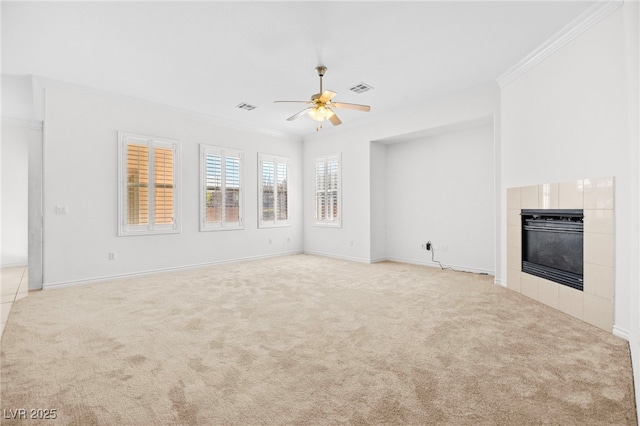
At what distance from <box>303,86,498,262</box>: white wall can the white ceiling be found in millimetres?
419

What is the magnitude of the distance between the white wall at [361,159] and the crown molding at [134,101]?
123 cm

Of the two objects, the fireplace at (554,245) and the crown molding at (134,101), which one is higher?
the crown molding at (134,101)

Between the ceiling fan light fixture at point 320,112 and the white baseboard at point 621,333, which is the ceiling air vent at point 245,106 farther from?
the white baseboard at point 621,333

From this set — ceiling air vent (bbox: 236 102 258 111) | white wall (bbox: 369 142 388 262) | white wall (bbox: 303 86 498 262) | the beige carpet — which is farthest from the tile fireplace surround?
ceiling air vent (bbox: 236 102 258 111)

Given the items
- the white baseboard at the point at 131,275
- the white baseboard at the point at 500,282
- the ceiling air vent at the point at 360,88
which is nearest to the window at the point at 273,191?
the white baseboard at the point at 131,275

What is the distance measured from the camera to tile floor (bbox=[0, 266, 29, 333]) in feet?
12.0

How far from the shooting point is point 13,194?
6.35 meters

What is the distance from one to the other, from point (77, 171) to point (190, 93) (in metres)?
2.08

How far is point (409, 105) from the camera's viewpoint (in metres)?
5.63

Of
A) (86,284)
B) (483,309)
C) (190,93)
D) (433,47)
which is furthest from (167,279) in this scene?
(433,47)

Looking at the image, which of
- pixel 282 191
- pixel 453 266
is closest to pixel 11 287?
pixel 282 191

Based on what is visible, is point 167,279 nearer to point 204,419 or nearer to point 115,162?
point 115,162

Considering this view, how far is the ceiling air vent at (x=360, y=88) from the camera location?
468cm

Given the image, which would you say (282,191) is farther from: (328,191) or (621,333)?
(621,333)
